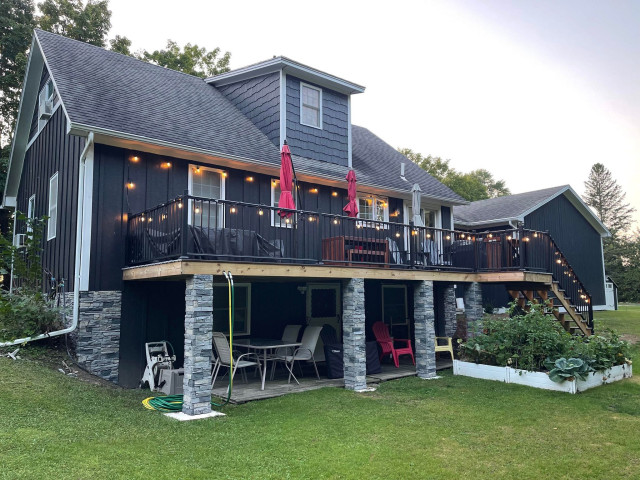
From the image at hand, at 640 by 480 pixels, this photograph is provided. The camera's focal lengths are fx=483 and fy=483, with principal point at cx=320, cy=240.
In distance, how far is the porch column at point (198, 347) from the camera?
6.81 meters

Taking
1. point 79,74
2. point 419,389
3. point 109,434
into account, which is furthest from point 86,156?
point 419,389

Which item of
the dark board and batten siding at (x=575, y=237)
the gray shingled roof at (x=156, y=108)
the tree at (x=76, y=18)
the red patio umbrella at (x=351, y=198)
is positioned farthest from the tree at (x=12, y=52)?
the dark board and batten siding at (x=575, y=237)

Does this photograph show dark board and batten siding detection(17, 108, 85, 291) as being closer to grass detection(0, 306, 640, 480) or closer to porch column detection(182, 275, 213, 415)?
grass detection(0, 306, 640, 480)

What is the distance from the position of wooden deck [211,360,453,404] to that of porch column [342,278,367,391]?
440mm

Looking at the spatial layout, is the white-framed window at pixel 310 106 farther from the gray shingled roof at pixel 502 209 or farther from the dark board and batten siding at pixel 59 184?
the gray shingled roof at pixel 502 209

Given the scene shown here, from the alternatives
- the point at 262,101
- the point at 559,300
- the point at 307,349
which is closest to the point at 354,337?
the point at 307,349

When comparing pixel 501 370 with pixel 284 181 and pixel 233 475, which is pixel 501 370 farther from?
pixel 233 475

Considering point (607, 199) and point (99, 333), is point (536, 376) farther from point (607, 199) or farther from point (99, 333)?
point (607, 199)

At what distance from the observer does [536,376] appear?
8961 mm

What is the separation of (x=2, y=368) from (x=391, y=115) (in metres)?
48.3

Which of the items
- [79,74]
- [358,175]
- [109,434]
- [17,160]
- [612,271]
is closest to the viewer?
[109,434]

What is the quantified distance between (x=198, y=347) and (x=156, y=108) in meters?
6.08

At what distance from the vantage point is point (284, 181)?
9469mm

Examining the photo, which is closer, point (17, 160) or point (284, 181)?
point (284, 181)
